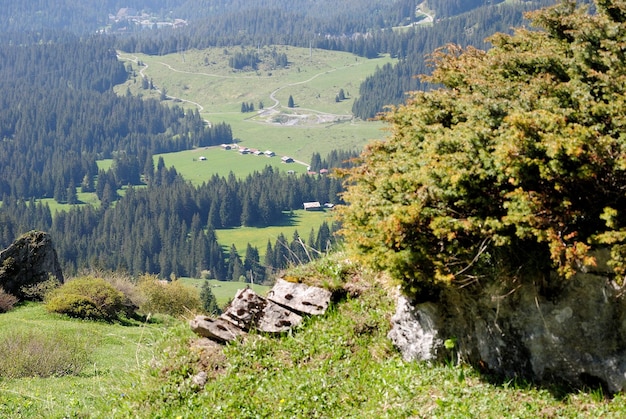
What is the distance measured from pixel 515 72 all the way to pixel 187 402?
754 centimetres

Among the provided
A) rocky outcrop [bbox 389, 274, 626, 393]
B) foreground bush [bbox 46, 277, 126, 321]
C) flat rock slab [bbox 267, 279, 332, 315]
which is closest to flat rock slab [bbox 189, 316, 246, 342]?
flat rock slab [bbox 267, 279, 332, 315]

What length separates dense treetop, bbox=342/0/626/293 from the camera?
8078mm

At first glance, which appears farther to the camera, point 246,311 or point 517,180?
point 246,311

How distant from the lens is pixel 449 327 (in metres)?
9.88

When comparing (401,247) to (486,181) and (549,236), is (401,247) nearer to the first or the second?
(486,181)

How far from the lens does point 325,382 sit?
1044 centimetres

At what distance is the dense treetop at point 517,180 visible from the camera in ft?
26.5

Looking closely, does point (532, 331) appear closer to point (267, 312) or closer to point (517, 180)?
point (517, 180)

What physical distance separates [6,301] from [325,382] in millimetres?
37408

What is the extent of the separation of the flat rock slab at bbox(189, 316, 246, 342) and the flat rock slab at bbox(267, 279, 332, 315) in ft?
2.95

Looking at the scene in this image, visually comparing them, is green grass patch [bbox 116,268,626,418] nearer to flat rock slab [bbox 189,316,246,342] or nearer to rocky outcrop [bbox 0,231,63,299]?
flat rock slab [bbox 189,316,246,342]

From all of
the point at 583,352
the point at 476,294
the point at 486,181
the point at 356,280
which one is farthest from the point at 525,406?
the point at 356,280

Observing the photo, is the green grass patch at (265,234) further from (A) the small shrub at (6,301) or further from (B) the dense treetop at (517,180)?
(B) the dense treetop at (517,180)

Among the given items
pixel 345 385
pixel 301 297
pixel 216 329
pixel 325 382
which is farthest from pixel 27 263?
pixel 345 385
